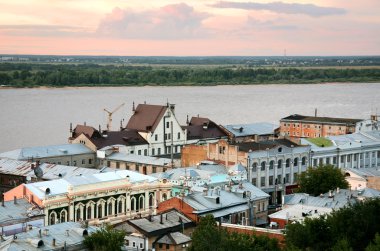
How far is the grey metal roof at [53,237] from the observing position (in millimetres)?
23766

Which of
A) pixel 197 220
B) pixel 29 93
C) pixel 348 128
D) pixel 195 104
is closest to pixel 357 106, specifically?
pixel 195 104

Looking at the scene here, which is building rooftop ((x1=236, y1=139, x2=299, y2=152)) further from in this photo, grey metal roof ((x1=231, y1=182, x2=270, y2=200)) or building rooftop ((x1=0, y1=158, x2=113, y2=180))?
building rooftop ((x1=0, y1=158, x2=113, y2=180))

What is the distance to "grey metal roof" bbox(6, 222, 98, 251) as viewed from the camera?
23766mm

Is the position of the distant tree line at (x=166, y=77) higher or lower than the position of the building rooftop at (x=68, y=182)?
lower

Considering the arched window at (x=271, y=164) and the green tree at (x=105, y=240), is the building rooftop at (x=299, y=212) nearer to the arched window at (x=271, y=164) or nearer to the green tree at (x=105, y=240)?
the green tree at (x=105, y=240)

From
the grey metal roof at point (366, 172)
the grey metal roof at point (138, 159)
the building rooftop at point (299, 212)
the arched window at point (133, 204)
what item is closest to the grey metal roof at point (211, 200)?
the building rooftop at point (299, 212)

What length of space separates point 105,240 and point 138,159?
22428 millimetres

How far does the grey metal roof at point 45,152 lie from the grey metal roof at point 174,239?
2079 centimetres

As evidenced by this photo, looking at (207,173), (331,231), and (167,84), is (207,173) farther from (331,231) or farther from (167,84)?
(167,84)

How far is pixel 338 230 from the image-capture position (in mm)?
25422

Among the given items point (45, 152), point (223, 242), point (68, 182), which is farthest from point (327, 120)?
point (223, 242)

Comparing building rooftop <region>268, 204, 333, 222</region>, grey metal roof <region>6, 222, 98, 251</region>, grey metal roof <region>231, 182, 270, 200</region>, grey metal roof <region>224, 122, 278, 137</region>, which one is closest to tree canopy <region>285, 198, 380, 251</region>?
building rooftop <region>268, 204, 333, 222</region>

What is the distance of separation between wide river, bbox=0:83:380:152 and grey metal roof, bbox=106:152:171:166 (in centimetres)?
1464

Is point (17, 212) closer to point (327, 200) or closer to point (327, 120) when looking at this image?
point (327, 200)
